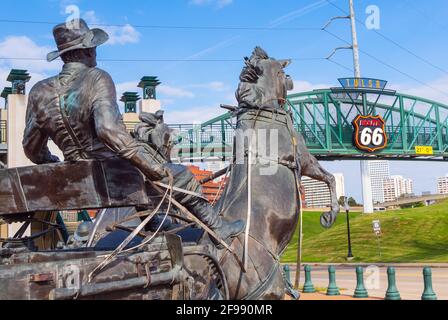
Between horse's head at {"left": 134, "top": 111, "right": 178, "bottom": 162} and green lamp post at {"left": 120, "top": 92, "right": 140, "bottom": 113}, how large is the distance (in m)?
19.6

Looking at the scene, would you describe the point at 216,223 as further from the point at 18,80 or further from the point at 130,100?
the point at 130,100

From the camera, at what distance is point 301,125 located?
42719 millimetres

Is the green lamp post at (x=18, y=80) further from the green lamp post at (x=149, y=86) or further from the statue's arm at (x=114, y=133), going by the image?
the statue's arm at (x=114, y=133)

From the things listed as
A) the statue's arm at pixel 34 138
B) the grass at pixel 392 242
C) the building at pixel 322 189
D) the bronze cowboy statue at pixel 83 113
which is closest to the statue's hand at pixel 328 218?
the building at pixel 322 189

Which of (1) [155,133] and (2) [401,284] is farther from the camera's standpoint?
(2) [401,284]

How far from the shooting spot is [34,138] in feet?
14.1

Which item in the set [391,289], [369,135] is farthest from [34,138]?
[369,135]

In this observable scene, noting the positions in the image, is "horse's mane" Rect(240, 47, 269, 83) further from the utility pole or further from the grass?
the utility pole

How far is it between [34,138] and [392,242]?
32.6m

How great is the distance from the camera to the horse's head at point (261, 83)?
5230mm

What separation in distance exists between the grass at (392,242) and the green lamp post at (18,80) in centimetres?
1796
